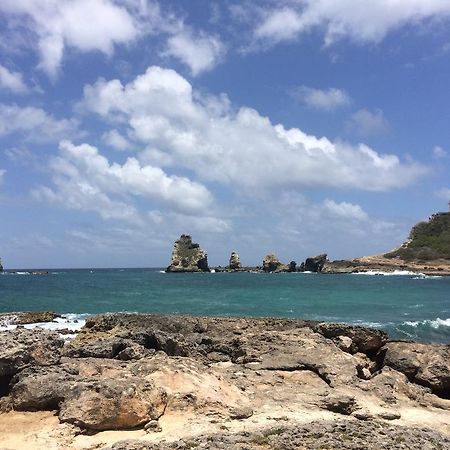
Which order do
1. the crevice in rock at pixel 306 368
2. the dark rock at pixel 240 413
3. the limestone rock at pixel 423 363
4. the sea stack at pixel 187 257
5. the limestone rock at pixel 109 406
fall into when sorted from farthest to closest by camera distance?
the sea stack at pixel 187 257 → the limestone rock at pixel 423 363 → the crevice in rock at pixel 306 368 → the dark rock at pixel 240 413 → the limestone rock at pixel 109 406

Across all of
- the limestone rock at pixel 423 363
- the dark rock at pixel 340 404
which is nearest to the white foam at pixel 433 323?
the limestone rock at pixel 423 363

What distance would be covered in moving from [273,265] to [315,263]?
1597 centimetres

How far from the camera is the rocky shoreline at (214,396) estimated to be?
1128cm

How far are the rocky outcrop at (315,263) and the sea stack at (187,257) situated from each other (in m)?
38.9

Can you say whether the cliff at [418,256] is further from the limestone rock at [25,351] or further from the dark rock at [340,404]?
the limestone rock at [25,351]

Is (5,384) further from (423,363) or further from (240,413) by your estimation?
(423,363)

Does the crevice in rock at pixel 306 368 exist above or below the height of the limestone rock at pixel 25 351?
below

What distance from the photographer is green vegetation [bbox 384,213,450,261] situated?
172m

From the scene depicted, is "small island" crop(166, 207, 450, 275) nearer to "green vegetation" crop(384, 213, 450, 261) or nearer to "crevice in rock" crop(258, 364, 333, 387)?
"green vegetation" crop(384, 213, 450, 261)

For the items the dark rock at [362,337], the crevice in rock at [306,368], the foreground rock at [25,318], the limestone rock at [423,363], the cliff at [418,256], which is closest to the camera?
the crevice in rock at [306,368]

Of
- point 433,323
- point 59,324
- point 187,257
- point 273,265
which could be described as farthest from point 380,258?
point 59,324

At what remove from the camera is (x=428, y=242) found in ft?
591

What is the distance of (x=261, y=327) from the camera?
27188 millimetres

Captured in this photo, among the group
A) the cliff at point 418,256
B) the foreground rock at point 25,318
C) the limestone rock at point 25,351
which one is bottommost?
the foreground rock at point 25,318
